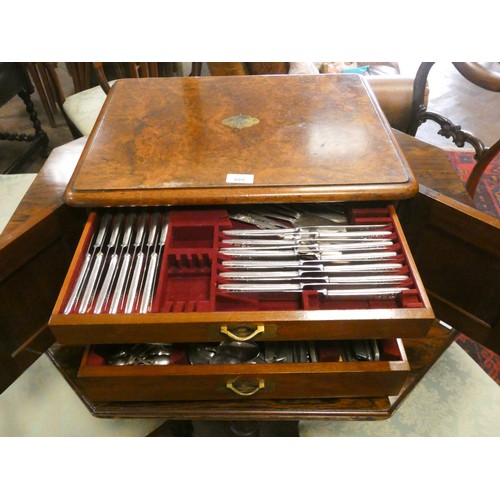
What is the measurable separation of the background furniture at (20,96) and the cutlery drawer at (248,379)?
5.02ft

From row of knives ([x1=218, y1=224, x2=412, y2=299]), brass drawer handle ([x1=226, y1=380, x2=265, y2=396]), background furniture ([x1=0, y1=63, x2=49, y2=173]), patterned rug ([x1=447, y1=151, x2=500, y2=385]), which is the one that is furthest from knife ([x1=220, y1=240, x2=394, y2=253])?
background furniture ([x1=0, y1=63, x2=49, y2=173])

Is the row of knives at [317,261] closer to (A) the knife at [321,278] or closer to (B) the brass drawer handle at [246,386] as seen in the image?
(A) the knife at [321,278]

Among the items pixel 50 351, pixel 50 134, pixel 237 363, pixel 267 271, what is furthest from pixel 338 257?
pixel 50 134

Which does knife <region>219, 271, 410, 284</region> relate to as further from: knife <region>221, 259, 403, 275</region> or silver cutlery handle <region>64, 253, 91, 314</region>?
silver cutlery handle <region>64, 253, 91, 314</region>

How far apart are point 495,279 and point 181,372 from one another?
2.09ft

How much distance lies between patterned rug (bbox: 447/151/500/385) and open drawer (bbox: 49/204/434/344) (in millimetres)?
896

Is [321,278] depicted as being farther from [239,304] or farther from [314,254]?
[239,304]

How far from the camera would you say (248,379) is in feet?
2.21

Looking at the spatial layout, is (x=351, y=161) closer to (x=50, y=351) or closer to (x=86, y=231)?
(x=86, y=231)

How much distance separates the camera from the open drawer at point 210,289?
59cm

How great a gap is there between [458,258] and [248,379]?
0.51 m

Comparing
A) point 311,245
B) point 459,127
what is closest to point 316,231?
point 311,245

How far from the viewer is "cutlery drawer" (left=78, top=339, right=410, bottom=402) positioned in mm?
653

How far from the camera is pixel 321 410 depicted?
72cm
